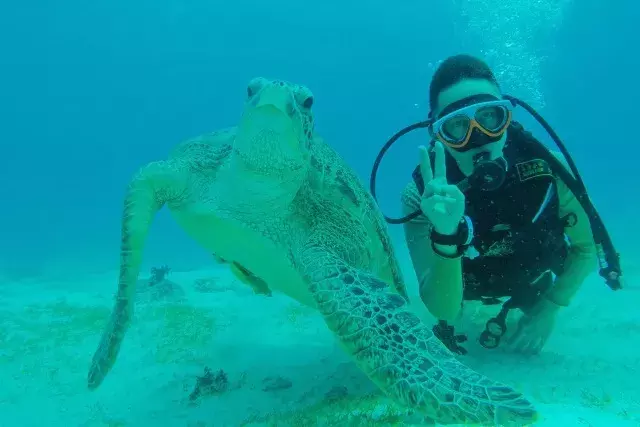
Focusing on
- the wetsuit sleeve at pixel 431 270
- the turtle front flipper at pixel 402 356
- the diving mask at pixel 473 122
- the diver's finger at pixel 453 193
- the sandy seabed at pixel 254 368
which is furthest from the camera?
the wetsuit sleeve at pixel 431 270

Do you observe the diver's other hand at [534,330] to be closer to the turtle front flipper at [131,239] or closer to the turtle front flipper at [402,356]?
the turtle front flipper at [402,356]

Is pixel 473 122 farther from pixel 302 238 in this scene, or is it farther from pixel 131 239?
pixel 131 239

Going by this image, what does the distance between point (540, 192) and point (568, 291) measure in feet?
3.84

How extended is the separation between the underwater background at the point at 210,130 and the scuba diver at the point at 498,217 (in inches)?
26.4

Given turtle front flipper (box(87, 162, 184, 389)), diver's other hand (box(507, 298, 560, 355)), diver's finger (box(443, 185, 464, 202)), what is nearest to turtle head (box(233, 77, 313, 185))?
turtle front flipper (box(87, 162, 184, 389))

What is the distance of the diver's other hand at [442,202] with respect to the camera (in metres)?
2.35

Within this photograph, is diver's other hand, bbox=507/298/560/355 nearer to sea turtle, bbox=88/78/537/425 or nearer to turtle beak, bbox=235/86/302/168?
sea turtle, bbox=88/78/537/425

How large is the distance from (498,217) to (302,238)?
183 centimetres

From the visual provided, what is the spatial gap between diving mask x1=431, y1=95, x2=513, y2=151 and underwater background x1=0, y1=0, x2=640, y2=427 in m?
1.91

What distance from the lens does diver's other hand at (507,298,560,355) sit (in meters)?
4.11

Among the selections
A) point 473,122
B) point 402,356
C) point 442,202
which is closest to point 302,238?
point 442,202

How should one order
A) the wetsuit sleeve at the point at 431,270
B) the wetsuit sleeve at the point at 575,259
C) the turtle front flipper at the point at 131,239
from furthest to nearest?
1. the wetsuit sleeve at the point at 575,259
2. the wetsuit sleeve at the point at 431,270
3. the turtle front flipper at the point at 131,239

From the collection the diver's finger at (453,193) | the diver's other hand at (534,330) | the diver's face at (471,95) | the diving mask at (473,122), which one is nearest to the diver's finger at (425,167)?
the diver's finger at (453,193)

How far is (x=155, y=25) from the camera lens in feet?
290
